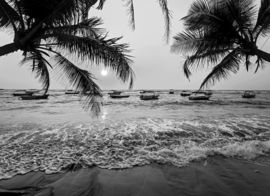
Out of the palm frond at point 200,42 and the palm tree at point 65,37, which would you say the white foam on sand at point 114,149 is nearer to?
the palm tree at point 65,37

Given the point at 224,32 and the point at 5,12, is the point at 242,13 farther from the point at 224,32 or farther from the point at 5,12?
the point at 5,12

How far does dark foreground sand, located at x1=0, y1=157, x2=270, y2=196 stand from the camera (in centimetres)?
273

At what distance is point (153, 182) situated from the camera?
306cm

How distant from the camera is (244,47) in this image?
A: 4895 mm

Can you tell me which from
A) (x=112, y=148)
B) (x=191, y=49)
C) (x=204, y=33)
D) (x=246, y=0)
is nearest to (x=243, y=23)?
(x=246, y=0)

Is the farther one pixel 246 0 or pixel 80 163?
pixel 246 0

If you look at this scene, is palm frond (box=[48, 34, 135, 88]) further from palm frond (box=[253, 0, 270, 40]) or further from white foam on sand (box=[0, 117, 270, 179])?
palm frond (box=[253, 0, 270, 40])

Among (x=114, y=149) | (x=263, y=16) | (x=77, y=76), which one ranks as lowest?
(x=114, y=149)

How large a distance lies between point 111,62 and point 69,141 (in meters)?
4.22

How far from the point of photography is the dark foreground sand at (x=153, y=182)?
2.73 metres

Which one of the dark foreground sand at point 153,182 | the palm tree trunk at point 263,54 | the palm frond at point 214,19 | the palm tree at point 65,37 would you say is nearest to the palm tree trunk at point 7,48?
the palm tree at point 65,37

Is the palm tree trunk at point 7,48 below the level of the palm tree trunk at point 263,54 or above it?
below

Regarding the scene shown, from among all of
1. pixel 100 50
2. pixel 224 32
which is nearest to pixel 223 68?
pixel 224 32

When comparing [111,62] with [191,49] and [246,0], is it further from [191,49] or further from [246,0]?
[246,0]
